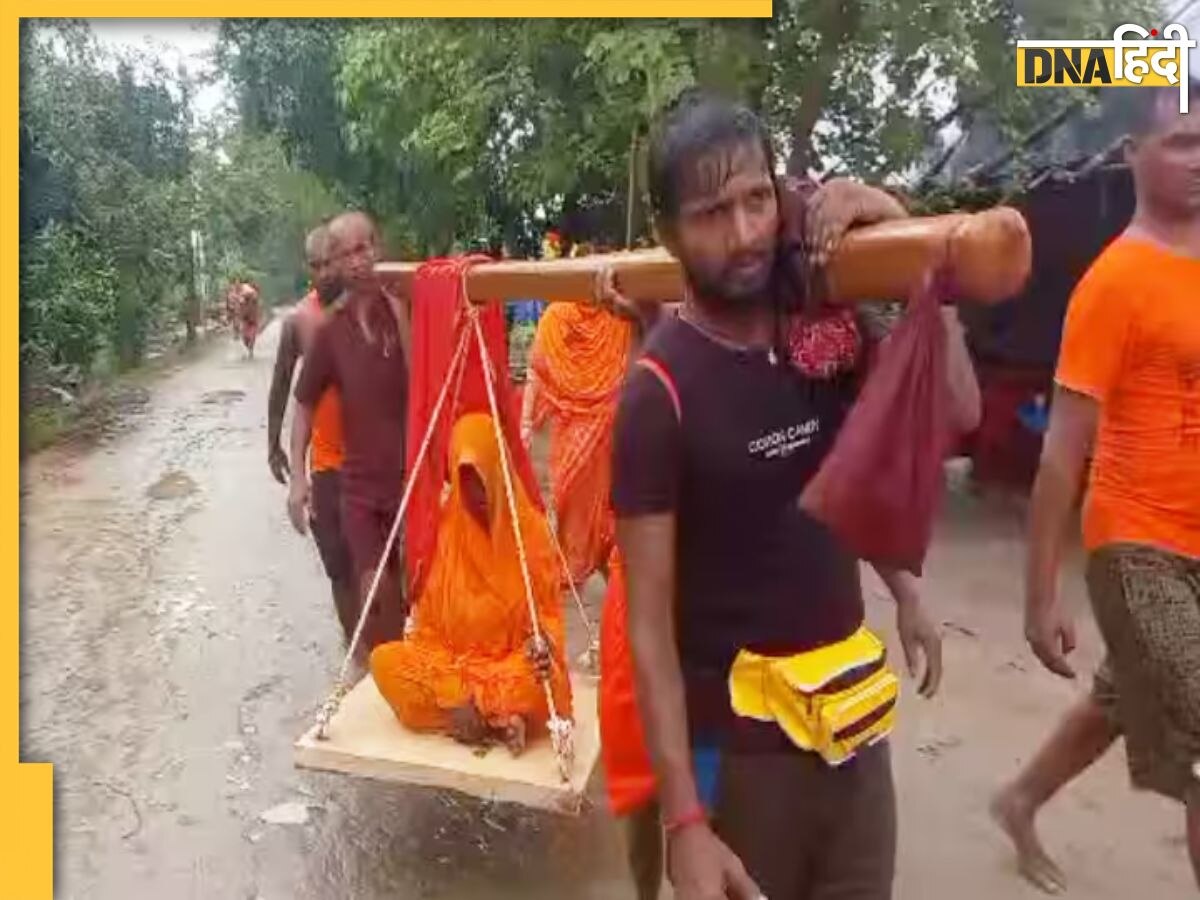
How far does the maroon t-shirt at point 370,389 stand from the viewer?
14.4 ft

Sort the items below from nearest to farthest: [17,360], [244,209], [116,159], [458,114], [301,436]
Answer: [17,360], [301,436], [458,114], [116,159], [244,209]

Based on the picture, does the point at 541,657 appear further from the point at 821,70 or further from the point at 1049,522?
the point at 821,70

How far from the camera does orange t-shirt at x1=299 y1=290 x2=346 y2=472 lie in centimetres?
465

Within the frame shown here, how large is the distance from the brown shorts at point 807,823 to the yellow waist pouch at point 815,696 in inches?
1.5

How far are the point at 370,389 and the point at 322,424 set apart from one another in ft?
1.41

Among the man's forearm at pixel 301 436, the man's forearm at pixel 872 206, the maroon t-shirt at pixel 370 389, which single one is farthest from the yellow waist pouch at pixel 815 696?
the man's forearm at pixel 301 436

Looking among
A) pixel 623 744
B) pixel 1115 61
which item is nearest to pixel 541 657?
pixel 623 744

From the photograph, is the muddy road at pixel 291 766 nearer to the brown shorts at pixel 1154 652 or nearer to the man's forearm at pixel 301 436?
the brown shorts at pixel 1154 652

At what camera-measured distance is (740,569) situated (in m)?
1.86

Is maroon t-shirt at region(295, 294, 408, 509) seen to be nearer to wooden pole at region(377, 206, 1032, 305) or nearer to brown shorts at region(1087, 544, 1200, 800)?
brown shorts at region(1087, 544, 1200, 800)

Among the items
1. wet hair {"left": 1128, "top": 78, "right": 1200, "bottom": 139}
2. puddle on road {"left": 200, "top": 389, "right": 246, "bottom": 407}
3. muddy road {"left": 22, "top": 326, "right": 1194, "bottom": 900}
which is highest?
wet hair {"left": 1128, "top": 78, "right": 1200, "bottom": 139}

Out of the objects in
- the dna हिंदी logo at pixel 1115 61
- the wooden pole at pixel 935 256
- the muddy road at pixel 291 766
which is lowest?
the muddy road at pixel 291 766

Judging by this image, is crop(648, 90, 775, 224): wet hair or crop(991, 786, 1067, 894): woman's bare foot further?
crop(991, 786, 1067, 894): woman's bare foot

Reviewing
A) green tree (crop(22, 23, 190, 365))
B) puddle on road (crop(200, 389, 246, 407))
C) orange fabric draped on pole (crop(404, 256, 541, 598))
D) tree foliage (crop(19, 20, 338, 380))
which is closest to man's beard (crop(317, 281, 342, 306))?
orange fabric draped on pole (crop(404, 256, 541, 598))
